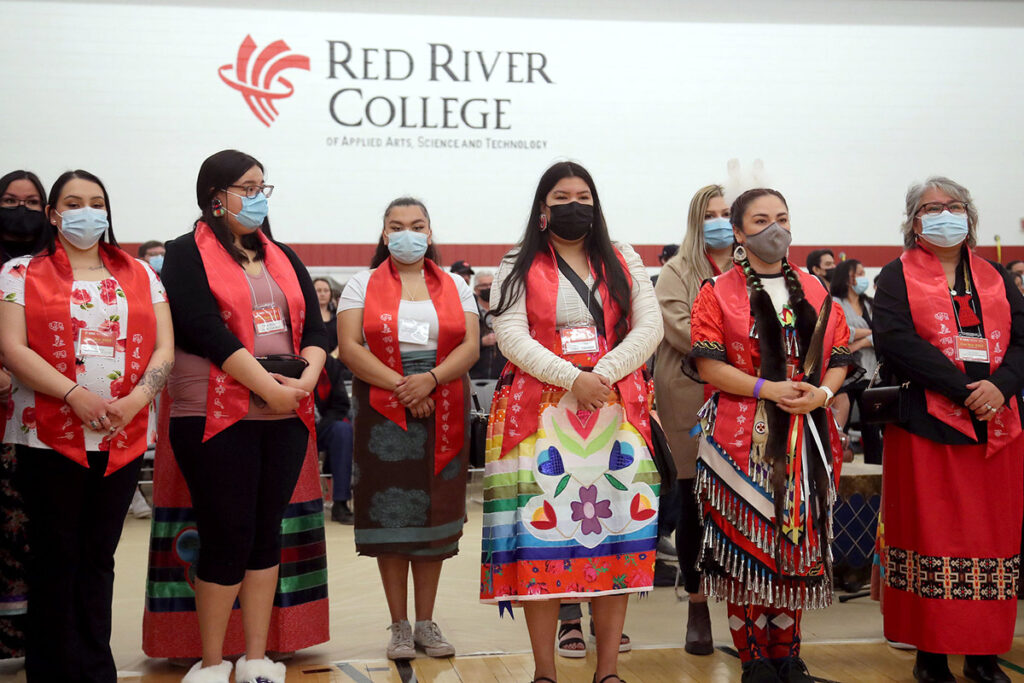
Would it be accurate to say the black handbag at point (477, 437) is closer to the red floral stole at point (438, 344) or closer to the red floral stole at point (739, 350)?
the red floral stole at point (438, 344)

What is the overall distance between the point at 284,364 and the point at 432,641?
3.93 feet

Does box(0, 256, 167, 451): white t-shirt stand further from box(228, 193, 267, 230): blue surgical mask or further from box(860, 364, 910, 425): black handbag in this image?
box(860, 364, 910, 425): black handbag

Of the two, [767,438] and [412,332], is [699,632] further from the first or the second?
[412,332]

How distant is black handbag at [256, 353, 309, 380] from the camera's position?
3.00 meters

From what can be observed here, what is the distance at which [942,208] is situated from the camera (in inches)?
128

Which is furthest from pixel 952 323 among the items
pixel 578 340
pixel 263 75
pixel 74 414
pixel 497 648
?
pixel 263 75

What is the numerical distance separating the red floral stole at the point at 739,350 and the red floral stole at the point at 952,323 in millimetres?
375

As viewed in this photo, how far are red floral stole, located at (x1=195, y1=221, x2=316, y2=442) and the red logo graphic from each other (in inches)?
221

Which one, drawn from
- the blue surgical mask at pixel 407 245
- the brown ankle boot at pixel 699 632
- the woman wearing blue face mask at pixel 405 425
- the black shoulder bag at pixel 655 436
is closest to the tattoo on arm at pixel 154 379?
the woman wearing blue face mask at pixel 405 425

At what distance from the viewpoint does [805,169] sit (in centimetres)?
913

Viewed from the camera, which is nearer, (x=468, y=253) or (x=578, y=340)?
(x=578, y=340)

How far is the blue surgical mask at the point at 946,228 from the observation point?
3.22m

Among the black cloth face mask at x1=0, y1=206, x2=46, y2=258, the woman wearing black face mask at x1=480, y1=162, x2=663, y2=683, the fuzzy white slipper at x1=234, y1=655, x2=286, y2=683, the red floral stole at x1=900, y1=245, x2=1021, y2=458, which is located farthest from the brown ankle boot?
the black cloth face mask at x1=0, y1=206, x2=46, y2=258

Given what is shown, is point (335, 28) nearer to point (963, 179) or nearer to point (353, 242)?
point (353, 242)
